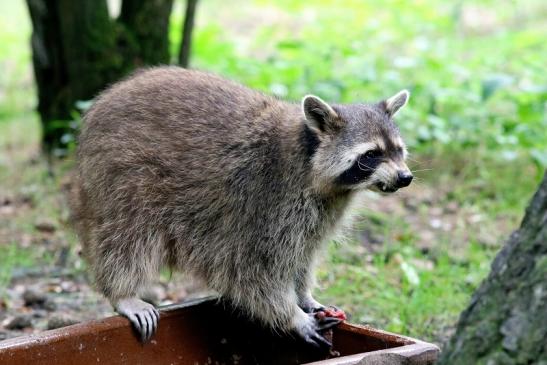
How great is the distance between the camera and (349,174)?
4.13 metres

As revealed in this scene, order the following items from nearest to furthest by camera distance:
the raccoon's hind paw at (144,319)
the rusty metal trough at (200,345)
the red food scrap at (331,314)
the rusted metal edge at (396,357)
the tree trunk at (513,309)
Answer: the tree trunk at (513,309) → the rusted metal edge at (396,357) → the rusty metal trough at (200,345) → the raccoon's hind paw at (144,319) → the red food scrap at (331,314)

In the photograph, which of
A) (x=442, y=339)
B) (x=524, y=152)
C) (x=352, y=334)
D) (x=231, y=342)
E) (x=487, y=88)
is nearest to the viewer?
(x=352, y=334)

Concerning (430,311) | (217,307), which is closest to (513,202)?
(430,311)

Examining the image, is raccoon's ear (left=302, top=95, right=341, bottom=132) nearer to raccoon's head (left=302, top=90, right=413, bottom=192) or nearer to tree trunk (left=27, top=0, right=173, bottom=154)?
raccoon's head (left=302, top=90, right=413, bottom=192)

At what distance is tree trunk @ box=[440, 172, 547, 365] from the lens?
223cm

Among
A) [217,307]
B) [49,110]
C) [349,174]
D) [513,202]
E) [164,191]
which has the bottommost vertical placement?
[49,110]

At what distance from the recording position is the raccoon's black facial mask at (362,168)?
13.5 ft

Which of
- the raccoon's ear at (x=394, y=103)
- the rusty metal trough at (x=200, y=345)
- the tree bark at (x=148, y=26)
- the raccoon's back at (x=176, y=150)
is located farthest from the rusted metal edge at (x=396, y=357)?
the tree bark at (x=148, y=26)

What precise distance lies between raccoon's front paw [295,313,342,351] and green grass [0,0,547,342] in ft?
2.74

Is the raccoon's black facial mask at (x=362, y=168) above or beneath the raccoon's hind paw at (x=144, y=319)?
above

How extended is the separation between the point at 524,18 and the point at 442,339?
829cm

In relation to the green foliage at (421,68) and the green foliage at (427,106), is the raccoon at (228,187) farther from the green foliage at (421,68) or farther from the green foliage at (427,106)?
the green foliage at (421,68)

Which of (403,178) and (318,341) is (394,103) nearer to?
(403,178)

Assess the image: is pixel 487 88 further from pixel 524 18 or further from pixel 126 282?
pixel 524 18
